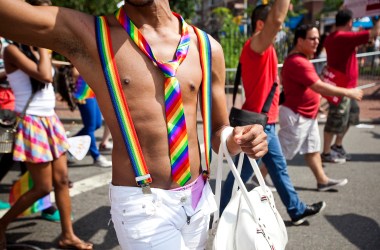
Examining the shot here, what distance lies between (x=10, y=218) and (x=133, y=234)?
1.87 metres

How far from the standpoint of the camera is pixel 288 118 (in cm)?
430

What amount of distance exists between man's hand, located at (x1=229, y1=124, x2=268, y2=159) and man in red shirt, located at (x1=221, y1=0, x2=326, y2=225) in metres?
1.43

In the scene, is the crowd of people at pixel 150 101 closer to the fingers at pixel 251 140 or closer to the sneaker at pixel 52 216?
the fingers at pixel 251 140

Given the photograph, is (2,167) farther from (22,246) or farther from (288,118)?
(288,118)

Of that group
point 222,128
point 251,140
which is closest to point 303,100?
point 222,128

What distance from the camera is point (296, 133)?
4.27 metres

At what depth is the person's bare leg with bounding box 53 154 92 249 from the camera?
3.17 meters

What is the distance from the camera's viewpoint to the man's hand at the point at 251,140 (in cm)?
160

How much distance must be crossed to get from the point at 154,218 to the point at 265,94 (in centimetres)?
196

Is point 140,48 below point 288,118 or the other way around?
the other way around

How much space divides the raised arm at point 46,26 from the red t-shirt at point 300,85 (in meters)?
2.77

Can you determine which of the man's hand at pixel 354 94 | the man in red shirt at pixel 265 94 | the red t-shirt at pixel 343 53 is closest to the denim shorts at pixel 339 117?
the red t-shirt at pixel 343 53

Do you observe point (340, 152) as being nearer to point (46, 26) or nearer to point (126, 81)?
point (126, 81)

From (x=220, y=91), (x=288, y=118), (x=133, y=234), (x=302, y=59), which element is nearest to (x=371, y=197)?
(x=288, y=118)
